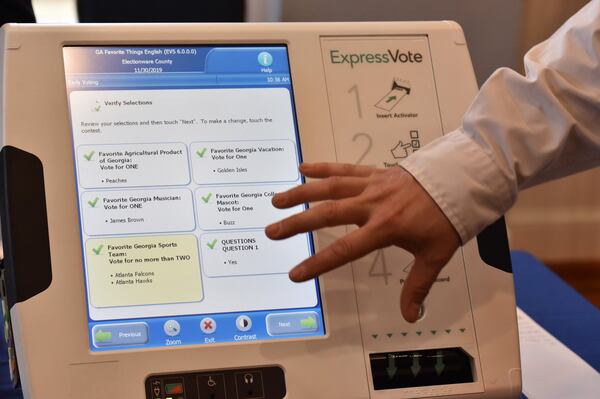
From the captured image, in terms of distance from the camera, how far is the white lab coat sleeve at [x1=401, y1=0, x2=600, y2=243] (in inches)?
30.6

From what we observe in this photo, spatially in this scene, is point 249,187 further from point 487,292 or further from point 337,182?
point 487,292

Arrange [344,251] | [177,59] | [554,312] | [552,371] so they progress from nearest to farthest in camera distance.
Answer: [344,251]
[177,59]
[552,371]
[554,312]

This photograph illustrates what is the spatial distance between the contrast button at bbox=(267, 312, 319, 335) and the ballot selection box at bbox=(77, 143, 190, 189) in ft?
0.56

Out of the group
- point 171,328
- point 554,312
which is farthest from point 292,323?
point 554,312

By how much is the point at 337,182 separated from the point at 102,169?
0.24 metres

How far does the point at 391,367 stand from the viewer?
2.68ft

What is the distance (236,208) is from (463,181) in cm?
23

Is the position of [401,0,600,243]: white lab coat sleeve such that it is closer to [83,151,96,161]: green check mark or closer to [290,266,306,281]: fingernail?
[290,266,306,281]: fingernail

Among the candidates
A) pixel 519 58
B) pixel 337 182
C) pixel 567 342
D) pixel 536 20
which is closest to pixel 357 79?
pixel 337 182

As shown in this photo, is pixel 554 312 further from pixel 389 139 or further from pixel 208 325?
pixel 208 325

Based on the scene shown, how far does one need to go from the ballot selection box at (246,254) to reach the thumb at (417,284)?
0.12m

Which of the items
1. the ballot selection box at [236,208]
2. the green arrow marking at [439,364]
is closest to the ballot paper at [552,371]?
the green arrow marking at [439,364]

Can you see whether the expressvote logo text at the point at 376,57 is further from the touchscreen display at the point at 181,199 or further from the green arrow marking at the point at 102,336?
the green arrow marking at the point at 102,336

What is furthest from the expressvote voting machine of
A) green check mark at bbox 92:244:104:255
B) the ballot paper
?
the ballot paper
